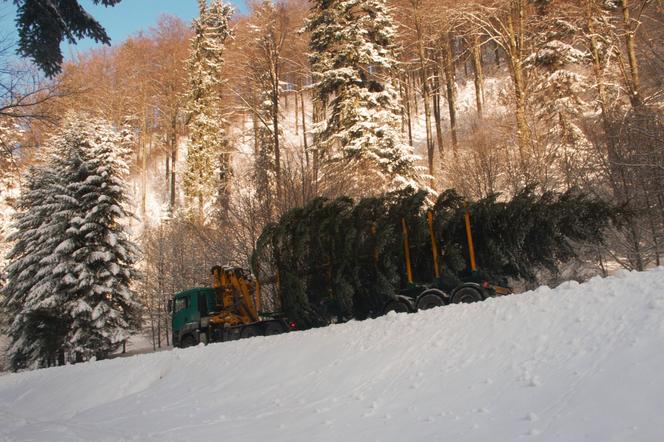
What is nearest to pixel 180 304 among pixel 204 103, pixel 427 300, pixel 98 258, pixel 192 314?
pixel 192 314

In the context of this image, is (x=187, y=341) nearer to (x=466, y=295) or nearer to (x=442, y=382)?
(x=466, y=295)

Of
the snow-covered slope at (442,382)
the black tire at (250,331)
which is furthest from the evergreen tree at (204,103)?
the snow-covered slope at (442,382)

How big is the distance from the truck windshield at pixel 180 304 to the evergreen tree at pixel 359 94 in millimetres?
7498

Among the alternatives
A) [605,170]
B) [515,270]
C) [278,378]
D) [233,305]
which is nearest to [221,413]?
[278,378]

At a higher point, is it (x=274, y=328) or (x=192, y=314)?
(x=192, y=314)

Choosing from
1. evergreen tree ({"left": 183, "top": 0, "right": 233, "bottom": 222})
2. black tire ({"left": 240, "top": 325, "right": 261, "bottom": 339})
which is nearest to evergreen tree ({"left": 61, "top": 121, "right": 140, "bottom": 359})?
black tire ({"left": 240, "top": 325, "right": 261, "bottom": 339})

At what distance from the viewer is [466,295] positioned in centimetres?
1139

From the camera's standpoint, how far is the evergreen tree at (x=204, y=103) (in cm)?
3669

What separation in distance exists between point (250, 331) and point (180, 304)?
4200 millimetres

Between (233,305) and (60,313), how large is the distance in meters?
10.8

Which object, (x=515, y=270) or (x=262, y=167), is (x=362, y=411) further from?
(x=262, y=167)

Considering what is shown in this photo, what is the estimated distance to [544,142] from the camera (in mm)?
21766

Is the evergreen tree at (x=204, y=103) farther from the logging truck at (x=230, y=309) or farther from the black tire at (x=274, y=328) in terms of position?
the black tire at (x=274, y=328)

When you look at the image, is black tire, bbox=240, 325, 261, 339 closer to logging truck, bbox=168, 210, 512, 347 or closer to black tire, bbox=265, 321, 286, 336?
logging truck, bbox=168, 210, 512, 347
